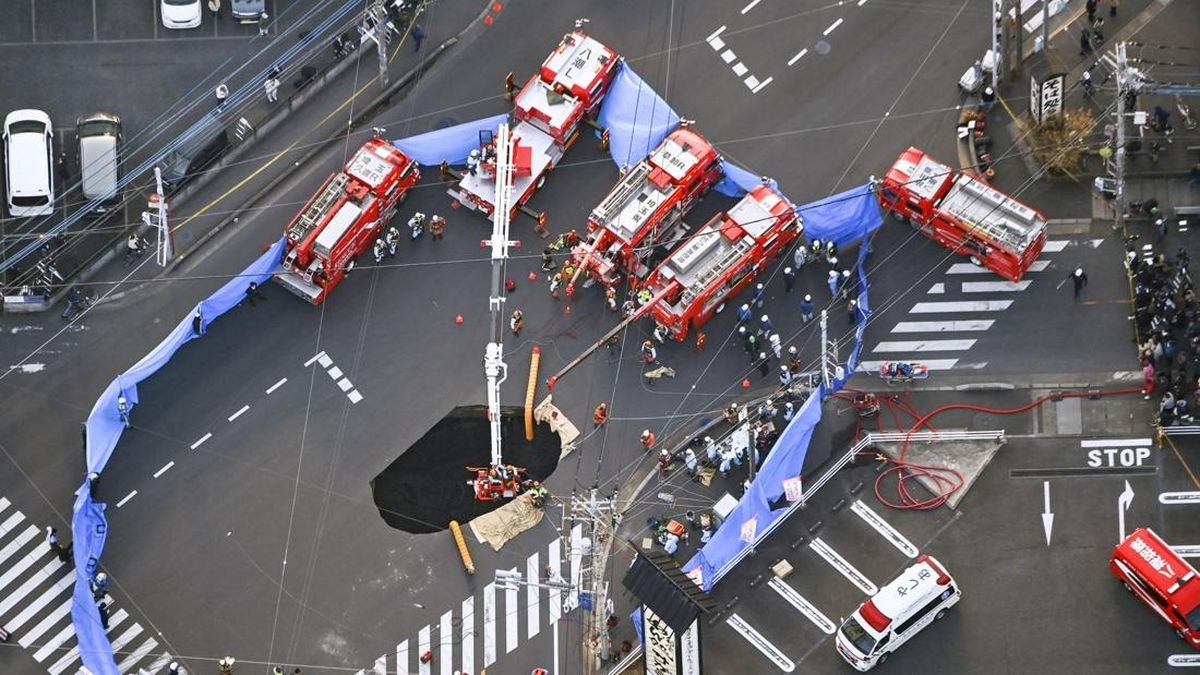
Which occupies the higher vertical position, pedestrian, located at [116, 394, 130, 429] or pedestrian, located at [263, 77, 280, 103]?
pedestrian, located at [263, 77, 280, 103]

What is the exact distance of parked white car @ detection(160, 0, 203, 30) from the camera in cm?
12088

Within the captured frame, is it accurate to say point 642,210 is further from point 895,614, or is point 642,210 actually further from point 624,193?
point 895,614

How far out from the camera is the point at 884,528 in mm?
109812

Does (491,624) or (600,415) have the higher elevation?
(600,415)

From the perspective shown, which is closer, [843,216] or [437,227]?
[843,216]

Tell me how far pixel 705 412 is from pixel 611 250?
8470mm

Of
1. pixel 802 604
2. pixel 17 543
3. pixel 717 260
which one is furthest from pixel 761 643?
pixel 17 543

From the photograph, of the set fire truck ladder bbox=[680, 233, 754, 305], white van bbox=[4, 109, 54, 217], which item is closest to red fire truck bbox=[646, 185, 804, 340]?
fire truck ladder bbox=[680, 233, 754, 305]

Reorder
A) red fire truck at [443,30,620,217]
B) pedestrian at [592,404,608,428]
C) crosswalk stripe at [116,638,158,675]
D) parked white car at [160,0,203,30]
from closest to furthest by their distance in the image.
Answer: crosswalk stripe at [116,638,158,675] → pedestrian at [592,404,608,428] → red fire truck at [443,30,620,217] → parked white car at [160,0,203,30]

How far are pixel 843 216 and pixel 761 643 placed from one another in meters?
19.9

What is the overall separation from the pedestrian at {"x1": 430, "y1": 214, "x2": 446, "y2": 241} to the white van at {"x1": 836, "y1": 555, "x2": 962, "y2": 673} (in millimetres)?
26401

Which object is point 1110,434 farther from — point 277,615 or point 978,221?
point 277,615

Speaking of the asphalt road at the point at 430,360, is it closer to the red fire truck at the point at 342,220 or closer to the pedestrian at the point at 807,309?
the pedestrian at the point at 807,309

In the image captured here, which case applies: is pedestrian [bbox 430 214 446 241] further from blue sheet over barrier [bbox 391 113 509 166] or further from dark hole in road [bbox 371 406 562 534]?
dark hole in road [bbox 371 406 562 534]
